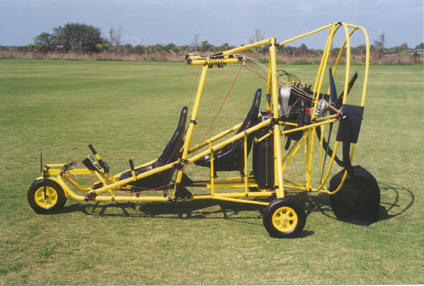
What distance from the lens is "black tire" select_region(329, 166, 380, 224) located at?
18.1 feet

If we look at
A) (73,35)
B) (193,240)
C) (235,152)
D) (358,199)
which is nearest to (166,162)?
(235,152)

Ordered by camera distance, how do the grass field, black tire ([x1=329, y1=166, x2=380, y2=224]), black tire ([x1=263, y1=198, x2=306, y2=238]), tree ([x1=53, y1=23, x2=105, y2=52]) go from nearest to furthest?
1. the grass field
2. black tire ([x1=263, y1=198, x2=306, y2=238])
3. black tire ([x1=329, y1=166, x2=380, y2=224])
4. tree ([x1=53, y1=23, x2=105, y2=52])

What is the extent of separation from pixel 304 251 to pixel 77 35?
323 ft

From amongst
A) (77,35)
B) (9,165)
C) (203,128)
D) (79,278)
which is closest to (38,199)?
(79,278)

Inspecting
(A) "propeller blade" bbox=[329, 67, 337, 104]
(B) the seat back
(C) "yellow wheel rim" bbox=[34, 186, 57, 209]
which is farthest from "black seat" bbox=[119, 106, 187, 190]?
(A) "propeller blade" bbox=[329, 67, 337, 104]

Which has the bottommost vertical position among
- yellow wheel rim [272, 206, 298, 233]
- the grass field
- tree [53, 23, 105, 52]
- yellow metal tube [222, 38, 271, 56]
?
the grass field

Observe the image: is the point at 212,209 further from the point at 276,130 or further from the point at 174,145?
the point at 276,130

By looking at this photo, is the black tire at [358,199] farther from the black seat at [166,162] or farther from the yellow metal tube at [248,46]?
the black seat at [166,162]

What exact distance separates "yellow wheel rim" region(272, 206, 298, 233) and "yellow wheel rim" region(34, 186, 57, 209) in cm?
306

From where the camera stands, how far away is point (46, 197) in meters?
5.73

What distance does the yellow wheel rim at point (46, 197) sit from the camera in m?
5.69

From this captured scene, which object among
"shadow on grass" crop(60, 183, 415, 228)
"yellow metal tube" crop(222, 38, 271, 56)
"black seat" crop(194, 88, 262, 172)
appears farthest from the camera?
"shadow on grass" crop(60, 183, 415, 228)

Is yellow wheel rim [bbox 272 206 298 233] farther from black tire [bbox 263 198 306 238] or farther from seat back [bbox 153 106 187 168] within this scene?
seat back [bbox 153 106 187 168]

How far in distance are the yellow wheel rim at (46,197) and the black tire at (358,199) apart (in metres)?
3.89
